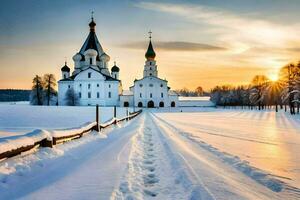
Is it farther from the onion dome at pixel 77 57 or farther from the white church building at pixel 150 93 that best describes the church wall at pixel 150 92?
the onion dome at pixel 77 57

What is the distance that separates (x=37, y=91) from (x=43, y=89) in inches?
90.5

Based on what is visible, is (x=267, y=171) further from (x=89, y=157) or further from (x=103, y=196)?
(x=89, y=157)

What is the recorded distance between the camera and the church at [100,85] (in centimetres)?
9081

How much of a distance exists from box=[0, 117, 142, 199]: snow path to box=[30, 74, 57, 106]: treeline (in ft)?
281

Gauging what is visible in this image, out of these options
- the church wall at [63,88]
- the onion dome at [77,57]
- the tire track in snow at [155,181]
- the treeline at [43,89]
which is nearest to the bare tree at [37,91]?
the treeline at [43,89]

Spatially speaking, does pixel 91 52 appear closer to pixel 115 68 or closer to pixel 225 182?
pixel 115 68

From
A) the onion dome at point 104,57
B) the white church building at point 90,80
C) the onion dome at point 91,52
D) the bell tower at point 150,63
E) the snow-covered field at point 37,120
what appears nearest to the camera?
the snow-covered field at point 37,120

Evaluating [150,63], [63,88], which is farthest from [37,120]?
[150,63]

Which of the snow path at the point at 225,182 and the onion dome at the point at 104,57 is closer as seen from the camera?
the snow path at the point at 225,182

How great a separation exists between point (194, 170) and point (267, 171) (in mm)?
1733

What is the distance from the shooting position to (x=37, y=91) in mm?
90562

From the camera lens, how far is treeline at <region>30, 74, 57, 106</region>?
89750 millimetres

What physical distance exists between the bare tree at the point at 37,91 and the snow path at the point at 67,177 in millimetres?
85765

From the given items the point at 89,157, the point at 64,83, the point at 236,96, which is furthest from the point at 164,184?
the point at 236,96
